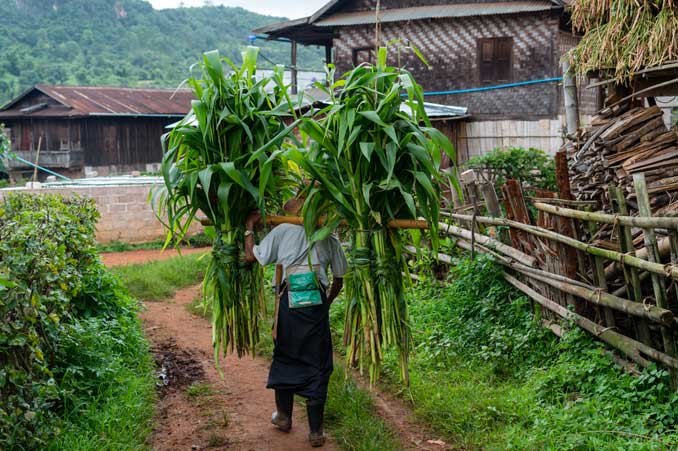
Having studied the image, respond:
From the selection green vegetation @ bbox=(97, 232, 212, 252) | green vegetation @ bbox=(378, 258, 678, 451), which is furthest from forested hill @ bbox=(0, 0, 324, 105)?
green vegetation @ bbox=(378, 258, 678, 451)

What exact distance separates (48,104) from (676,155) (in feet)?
77.5

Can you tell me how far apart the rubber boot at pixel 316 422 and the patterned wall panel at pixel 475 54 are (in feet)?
38.4

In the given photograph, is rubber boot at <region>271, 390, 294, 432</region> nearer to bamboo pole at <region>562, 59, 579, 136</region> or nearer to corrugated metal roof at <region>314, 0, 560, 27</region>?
bamboo pole at <region>562, 59, 579, 136</region>

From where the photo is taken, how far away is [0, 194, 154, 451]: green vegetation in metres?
3.66

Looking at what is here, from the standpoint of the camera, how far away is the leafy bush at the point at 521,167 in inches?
434

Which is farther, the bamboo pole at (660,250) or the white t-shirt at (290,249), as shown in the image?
the bamboo pole at (660,250)

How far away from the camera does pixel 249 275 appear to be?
4.73m

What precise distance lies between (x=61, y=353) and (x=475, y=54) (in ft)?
44.1

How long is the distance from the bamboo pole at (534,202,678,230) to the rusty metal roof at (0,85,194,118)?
19855mm

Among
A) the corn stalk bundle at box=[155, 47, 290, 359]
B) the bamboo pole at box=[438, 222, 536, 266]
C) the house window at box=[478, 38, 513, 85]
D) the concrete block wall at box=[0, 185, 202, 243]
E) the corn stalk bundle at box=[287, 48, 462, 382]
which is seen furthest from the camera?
the house window at box=[478, 38, 513, 85]

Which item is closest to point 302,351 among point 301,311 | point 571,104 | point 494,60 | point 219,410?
point 301,311

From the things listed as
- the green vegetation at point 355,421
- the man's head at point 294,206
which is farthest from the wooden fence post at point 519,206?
→ the man's head at point 294,206

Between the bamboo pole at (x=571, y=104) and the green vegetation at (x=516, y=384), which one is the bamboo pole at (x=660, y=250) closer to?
the green vegetation at (x=516, y=384)

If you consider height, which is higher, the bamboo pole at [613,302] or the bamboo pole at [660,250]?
the bamboo pole at [660,250]
